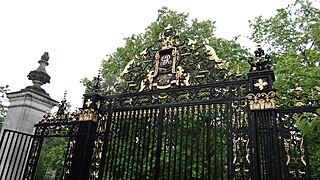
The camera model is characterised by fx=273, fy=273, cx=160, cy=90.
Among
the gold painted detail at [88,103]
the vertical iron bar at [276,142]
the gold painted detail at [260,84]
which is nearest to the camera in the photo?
the vertical iron bar at [276,142]

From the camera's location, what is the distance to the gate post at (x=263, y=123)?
3500mm

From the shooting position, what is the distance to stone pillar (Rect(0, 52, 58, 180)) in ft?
16.8

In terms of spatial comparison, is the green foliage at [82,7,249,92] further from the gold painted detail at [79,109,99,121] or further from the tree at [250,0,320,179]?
the gold painted detail at [79,109,99,121]

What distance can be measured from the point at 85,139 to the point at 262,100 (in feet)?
10.4

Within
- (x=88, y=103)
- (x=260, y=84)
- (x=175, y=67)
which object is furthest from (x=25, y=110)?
(x=260, y=84)

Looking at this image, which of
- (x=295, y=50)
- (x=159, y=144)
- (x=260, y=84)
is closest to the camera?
(x=260, y=84)

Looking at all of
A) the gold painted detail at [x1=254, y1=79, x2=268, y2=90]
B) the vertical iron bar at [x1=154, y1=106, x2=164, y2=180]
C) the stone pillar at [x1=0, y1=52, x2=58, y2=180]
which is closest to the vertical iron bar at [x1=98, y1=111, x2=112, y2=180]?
the vertical iron bar at [x1=154, y1=106, x2=164, y2=180]

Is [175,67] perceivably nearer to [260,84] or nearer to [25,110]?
[260,84]

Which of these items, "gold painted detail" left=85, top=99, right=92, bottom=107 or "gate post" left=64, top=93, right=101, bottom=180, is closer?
"gate post" left=64, top=93, right=101, bottom=180

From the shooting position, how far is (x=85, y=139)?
200 inches

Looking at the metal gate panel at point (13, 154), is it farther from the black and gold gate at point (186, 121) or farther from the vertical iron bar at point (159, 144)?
the vertical iron bar at point (159, 144)

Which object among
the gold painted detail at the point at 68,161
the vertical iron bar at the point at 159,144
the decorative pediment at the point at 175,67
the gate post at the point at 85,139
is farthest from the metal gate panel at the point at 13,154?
the vertical iron bar at the point at 159,144

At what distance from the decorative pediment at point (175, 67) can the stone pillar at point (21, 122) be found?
1.64 m

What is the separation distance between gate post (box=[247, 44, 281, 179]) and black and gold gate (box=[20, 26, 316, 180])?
12 millimetres
